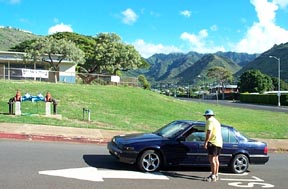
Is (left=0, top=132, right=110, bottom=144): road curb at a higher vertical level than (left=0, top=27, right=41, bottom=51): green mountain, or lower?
lower

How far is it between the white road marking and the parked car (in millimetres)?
397

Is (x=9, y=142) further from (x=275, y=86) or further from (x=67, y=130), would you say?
(x=275, y=86)

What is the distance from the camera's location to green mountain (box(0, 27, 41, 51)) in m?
131

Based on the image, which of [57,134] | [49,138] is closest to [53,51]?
[57,134]

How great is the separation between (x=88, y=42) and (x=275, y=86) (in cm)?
6596

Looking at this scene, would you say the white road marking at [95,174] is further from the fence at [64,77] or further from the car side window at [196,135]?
the fence at [64,77]

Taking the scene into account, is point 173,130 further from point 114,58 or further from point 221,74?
point 221,74

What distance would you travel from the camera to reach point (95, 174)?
31.3ft

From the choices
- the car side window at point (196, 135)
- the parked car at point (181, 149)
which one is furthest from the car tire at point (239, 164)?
the car side window at point (196, 135)

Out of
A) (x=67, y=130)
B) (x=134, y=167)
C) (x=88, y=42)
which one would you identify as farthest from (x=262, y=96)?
(x=134, y=167)

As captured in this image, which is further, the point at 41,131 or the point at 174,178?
the point at 41,131

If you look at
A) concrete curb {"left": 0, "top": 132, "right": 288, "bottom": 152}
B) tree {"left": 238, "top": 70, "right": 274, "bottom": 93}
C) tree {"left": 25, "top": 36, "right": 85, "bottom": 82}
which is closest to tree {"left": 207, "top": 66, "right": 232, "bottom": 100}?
tree {"left": 238, "top": 70, "right": 274, "bottom": 93}

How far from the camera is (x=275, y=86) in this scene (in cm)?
12400

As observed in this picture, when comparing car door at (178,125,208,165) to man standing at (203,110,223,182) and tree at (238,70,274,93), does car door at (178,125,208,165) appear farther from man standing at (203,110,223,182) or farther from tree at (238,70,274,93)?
tree at (238,70,274,93)
